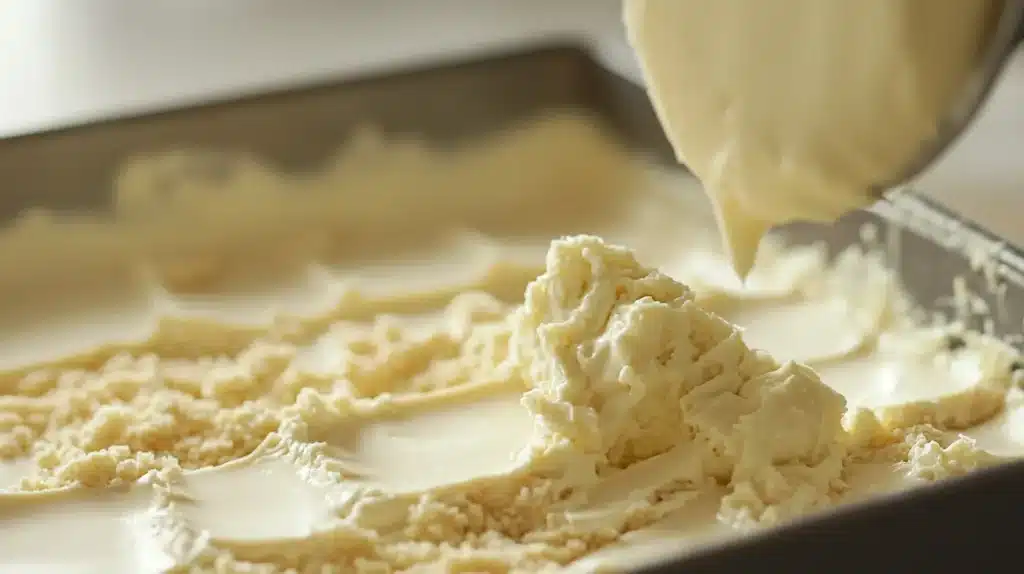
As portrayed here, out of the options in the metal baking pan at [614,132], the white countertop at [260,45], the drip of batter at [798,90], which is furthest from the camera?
the white countertop at [260,45]

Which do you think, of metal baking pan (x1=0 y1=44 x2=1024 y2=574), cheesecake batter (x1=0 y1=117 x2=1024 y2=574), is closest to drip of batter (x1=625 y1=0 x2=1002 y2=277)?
cheesecake batter (x1=0 y1=117 x2=1024 y2=574)

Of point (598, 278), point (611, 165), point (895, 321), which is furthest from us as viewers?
point (611, 165)

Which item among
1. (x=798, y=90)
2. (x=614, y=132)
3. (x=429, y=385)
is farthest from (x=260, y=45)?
(x=798, y=90)

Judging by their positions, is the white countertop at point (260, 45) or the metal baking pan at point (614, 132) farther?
the white countertop at point (260, 45)

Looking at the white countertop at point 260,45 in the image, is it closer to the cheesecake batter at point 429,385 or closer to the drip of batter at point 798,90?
the cheesecake batter at point 429,385

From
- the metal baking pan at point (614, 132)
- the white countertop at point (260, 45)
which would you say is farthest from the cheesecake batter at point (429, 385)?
the white countertop at point (260, 45)

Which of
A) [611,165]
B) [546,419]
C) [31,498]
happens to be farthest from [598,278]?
[611,165]

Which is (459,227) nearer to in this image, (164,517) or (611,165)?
(611,165)
